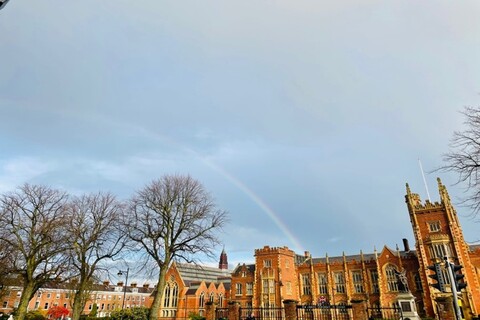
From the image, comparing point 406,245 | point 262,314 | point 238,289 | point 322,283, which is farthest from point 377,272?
point 238,289

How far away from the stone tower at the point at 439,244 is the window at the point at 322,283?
16965 millimetres

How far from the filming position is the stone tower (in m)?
41.6

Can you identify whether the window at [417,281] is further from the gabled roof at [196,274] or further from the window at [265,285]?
the gabled roof at [196,274]

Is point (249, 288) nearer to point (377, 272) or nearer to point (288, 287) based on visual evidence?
point (288, 287)

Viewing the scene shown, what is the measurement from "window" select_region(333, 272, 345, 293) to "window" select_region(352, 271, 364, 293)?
191cm

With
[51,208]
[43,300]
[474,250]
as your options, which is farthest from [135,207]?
[43,300]

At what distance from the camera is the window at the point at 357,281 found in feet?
174

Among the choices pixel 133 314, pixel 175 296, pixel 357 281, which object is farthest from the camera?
pixel 175 296

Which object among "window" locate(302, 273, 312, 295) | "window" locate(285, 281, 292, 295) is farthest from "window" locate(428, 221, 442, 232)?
"window" locate(285, 281, 292, 295)

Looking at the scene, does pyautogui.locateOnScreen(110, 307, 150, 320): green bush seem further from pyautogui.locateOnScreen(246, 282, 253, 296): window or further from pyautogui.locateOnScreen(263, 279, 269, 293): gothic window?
pyautogui.locateOnScreen(246, 282, 253, 296): window

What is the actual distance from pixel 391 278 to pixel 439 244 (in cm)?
999

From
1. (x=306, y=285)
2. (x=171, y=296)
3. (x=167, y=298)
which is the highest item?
(x=306, y=285)

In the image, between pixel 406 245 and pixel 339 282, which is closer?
pixel 406 245

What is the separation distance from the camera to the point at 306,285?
5850 centimetres
